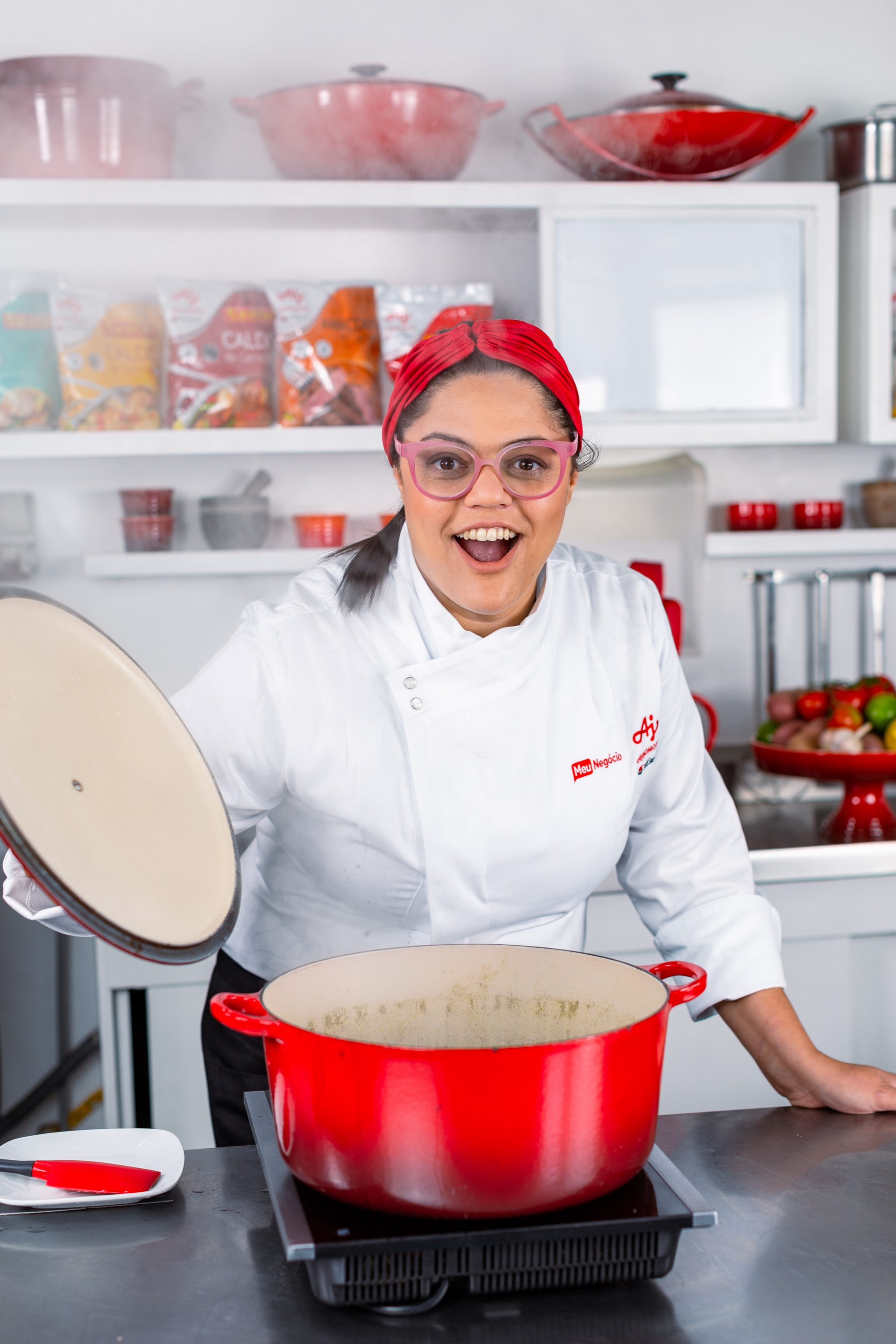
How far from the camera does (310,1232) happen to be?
648mm

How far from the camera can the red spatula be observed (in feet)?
2.65

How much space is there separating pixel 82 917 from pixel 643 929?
1.33 meters

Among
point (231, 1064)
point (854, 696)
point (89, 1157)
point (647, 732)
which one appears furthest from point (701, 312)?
point (89, 1157)

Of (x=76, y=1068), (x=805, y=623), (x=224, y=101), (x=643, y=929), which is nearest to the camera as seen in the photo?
(x=643, y=929)

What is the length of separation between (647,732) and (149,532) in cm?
137

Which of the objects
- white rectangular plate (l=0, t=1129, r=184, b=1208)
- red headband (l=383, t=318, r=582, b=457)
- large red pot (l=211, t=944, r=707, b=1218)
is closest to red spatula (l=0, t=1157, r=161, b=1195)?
white rectangular plate (l=0, t=1129, r=184, b=1208)

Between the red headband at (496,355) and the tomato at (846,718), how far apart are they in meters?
1.12

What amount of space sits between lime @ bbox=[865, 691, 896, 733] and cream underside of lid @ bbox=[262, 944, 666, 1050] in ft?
4.61

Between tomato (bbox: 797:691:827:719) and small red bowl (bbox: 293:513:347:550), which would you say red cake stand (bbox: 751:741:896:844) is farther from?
small red bowl (bbox: 293:513:347:550)

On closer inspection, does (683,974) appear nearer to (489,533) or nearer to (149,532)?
(489,533)

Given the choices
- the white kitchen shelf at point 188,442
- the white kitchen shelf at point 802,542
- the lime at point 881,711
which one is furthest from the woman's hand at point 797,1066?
the white kitchen shelf at point 802,542

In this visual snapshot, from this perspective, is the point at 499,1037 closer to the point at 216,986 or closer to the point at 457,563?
the point at 457,563

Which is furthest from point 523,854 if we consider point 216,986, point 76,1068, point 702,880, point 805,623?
point 805,623

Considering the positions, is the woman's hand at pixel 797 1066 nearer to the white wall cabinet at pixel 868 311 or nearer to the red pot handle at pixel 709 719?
the red pot handle at pixel 709 719
